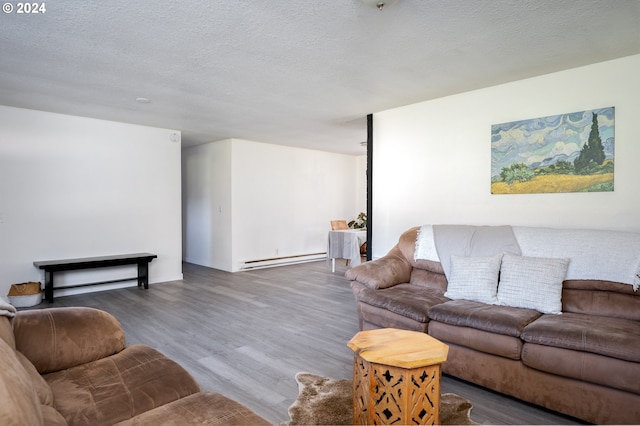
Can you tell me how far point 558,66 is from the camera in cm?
332

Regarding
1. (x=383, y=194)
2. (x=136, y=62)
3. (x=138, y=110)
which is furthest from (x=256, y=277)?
(x=136, y=62)

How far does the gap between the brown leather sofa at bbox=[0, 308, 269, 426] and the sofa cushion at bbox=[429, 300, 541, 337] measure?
1689mm

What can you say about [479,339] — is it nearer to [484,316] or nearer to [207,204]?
[484,316]

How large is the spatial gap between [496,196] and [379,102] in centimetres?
177

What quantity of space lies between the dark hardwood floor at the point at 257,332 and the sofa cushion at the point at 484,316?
444mm

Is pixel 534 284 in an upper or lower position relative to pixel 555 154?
lower

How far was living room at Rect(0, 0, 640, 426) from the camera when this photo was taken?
3318mm

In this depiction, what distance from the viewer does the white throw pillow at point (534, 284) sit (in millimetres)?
2643

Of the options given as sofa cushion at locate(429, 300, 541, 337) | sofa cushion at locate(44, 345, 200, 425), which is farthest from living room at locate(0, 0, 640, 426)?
sofa cushion at locate(44, 345, 200, 425)

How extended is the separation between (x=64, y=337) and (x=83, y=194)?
13.5 feet

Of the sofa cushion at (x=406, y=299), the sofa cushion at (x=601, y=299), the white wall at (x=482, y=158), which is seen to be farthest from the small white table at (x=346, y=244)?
the sofa cushion at (x=601, y=299)

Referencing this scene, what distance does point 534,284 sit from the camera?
2.70 meters

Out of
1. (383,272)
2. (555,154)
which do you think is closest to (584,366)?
(383,272)

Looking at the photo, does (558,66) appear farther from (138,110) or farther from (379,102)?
(138,110)
